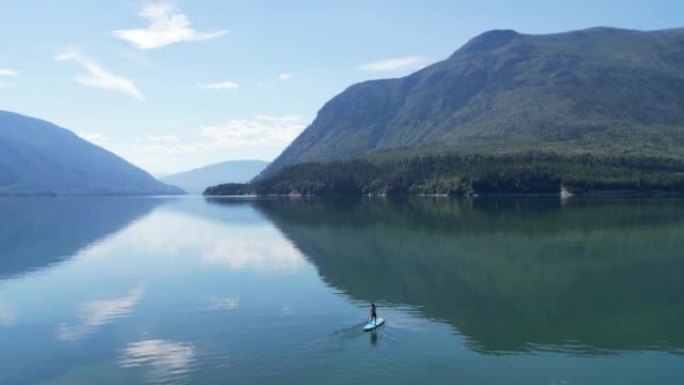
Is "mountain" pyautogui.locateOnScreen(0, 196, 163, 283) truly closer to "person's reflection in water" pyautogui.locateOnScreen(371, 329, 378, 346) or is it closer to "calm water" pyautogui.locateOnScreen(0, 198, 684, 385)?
"calm water" pyautogui.locateOnScreen(0, 198, 684, 385)

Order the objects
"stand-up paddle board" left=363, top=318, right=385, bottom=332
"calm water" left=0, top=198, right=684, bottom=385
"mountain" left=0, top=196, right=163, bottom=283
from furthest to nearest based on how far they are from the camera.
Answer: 1. "mountain" left=0, top=196, right=163, bottom=283
2. "stand-up paddle board" left=363, top=318, right=385, bottom=332
3. "calm water" left=0, top=198, right=684, bottom=385

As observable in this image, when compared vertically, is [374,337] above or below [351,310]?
below

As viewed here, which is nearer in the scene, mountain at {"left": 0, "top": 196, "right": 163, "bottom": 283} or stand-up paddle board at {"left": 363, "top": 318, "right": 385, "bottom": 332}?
stand-up paddle board at {"left": 363, "top": 318, "right": 385, "bottom": 332}

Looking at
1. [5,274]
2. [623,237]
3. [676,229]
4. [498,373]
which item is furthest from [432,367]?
[676,229]

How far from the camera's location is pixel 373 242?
9962 centimetres

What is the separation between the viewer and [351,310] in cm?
5225

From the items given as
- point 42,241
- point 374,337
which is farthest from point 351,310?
point 42,241

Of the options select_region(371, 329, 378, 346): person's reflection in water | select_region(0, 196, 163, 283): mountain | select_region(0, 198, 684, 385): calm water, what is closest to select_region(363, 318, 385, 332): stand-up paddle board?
select_region(371, 329, 378, 346): person's reflection in water

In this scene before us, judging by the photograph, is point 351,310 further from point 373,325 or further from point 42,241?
point 42,241

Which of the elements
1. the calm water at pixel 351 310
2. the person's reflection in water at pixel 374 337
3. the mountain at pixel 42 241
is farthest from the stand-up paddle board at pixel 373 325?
the mountain at pixel 42 241

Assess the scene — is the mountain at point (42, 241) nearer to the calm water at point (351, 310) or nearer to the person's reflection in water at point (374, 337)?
the calm water at point (351, 310)

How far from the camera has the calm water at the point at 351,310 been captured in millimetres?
37031

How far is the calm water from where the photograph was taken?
37031 mm

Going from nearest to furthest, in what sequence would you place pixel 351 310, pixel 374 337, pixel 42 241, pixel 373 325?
pixel 374 337
pixel 373 325
pixel 351 310
pixel 42 241
